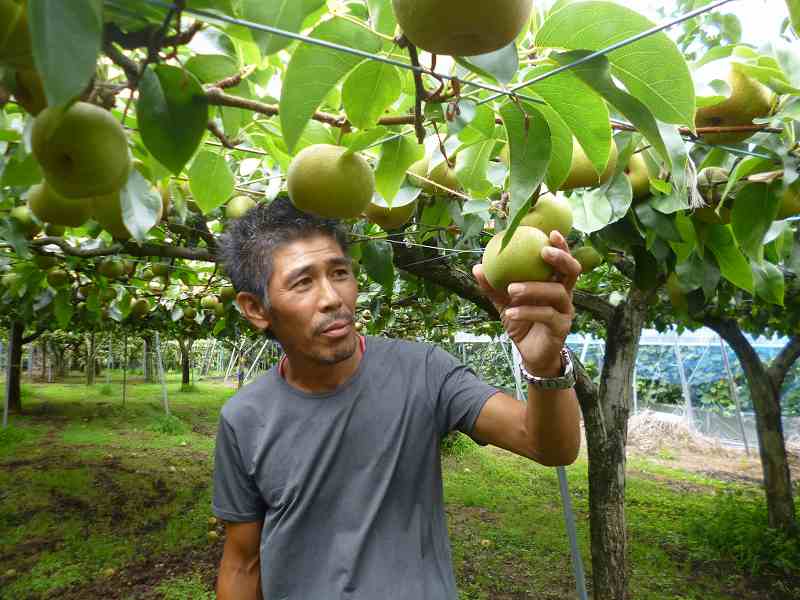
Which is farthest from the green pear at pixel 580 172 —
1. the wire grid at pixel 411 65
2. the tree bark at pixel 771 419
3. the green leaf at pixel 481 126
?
the tree bark at pixel 771 419

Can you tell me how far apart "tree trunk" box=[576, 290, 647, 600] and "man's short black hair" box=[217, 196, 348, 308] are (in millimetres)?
1927

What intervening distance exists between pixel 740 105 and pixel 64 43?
977 mm

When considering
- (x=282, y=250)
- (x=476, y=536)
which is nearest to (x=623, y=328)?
(x=282, y=250)

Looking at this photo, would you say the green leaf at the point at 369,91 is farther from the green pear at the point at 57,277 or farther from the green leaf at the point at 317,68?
the green pear at the point at 57,277

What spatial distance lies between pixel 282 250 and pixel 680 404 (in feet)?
46.3

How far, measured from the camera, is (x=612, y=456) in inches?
115

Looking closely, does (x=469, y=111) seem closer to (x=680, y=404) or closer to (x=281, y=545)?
(x=281, y=545)

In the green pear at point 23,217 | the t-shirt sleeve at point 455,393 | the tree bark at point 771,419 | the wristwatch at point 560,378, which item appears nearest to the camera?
the wristwatch at point 560,378

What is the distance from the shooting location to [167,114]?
632 mm

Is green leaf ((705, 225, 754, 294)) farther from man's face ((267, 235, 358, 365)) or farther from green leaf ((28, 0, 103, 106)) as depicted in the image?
green leaf ((28, 0, 103, 106))

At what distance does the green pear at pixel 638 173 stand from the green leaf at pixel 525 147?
55 centimetres

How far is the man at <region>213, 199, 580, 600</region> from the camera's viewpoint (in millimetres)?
1380

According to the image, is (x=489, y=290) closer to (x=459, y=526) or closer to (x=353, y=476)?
(x=353, y=476)

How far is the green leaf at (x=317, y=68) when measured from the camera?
0.63m
